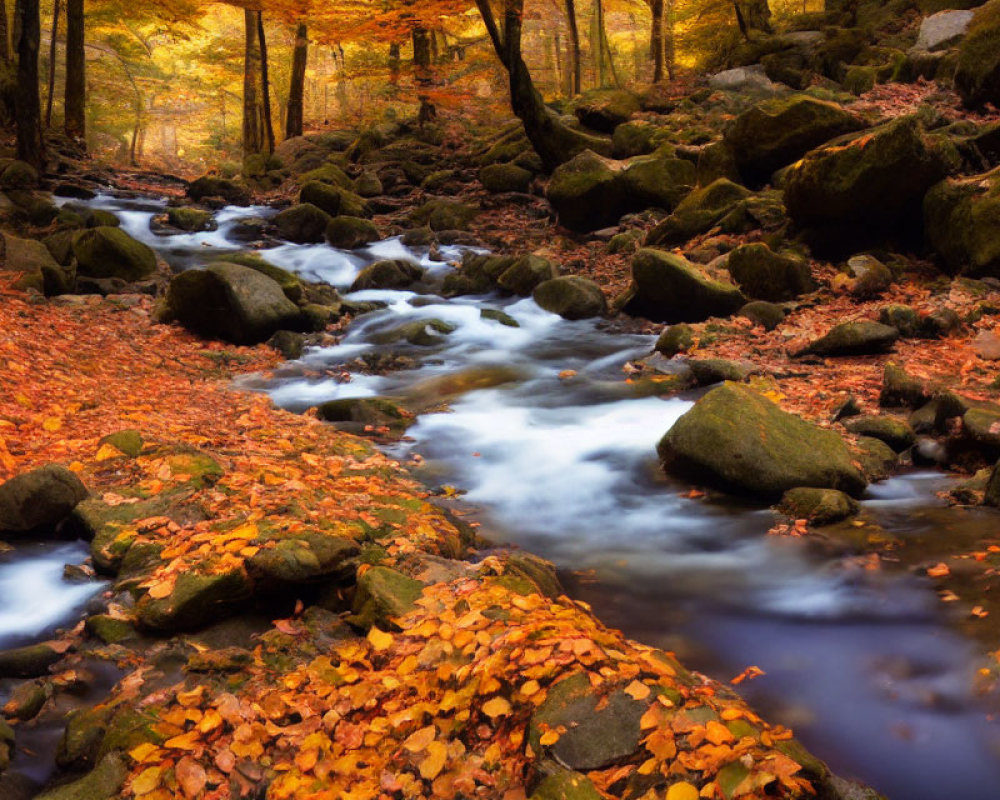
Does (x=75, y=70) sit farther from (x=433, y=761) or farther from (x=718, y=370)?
(x=433, y=761)

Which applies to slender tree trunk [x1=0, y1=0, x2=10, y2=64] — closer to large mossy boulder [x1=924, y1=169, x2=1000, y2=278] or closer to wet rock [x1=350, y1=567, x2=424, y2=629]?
wet rock [x1=350, y1=567, x2=424, y2=629]

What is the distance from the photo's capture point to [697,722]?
279 centimetres

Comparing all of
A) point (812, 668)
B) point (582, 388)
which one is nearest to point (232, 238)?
point (582, 388)

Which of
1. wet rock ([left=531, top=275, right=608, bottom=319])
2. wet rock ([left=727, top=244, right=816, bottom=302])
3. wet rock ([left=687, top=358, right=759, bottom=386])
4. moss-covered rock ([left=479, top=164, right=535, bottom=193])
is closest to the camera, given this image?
wet rock ([left=687, top=358, right=759, bottom=386])

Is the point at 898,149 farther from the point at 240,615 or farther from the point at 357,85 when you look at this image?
the point at 357,85

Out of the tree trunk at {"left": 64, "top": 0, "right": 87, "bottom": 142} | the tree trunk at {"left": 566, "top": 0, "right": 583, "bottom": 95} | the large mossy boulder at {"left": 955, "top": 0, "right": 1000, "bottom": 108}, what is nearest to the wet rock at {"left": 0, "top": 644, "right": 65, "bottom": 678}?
the large mossy boulder at {"left": 955, "top": 0, "right": 1000, "bottom": 108}

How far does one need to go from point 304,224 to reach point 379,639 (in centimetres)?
1361

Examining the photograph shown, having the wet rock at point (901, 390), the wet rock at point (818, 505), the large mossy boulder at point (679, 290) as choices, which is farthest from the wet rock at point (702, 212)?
the wet rock at point (818, 505)

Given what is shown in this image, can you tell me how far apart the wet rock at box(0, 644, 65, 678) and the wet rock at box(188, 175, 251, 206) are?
53.4 feet

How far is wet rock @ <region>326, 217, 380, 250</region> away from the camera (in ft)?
50.7

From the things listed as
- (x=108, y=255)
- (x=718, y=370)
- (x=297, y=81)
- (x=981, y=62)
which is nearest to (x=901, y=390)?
(x=718, y=370)

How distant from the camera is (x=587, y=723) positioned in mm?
2811

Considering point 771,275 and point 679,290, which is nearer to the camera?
point 679,290

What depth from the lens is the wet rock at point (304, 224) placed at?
15.8 meters
